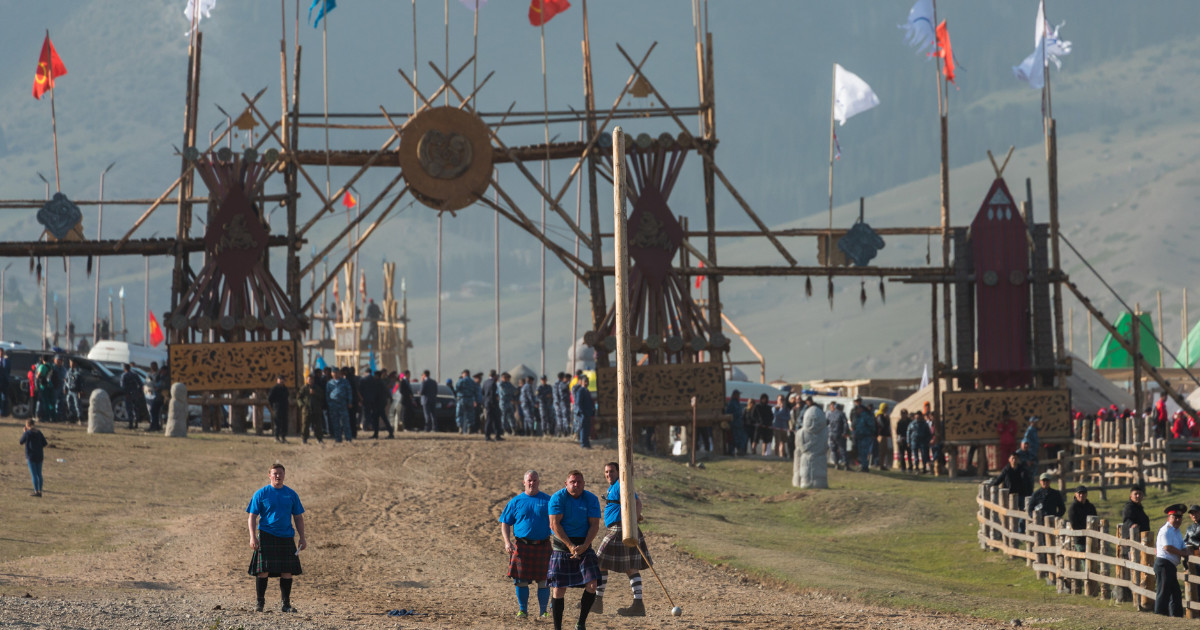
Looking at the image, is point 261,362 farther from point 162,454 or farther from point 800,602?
point 800,602

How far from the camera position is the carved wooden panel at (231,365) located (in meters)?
33.5

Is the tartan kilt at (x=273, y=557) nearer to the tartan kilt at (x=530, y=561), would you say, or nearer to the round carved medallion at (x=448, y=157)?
the tartan kilt at (x=530, y=561)

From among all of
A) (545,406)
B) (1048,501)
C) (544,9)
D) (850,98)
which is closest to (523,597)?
(1048,501)

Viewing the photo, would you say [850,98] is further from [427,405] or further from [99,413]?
[99,413]

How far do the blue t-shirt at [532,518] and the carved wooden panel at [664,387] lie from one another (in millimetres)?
18340

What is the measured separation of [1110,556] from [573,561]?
8.69m

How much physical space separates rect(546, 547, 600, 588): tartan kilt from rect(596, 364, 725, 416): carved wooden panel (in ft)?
61.4

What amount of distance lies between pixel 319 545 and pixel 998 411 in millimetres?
18843

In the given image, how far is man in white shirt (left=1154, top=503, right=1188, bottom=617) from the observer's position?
58.0 ft

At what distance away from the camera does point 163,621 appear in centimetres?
1407

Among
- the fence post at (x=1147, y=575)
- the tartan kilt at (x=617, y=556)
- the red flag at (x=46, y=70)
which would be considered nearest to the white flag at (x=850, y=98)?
the red flag at (x=46, y=70)

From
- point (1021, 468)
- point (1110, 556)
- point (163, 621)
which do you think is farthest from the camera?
point (1021, 468)

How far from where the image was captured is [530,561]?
14.9 meters

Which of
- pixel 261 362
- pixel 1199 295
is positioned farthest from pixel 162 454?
pixel 1199 295
